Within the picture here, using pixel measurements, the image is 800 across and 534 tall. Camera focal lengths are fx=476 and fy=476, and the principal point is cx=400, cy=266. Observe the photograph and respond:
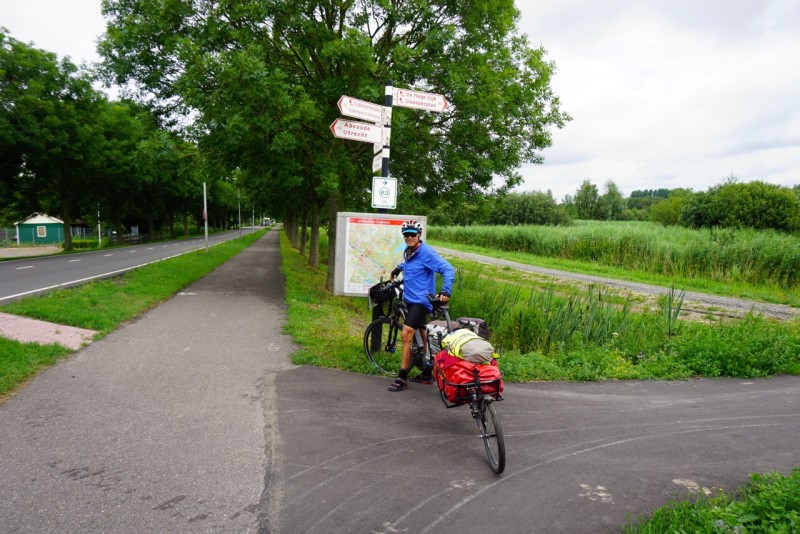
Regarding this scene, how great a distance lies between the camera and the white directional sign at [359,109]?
20.9 ft

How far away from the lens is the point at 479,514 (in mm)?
3006

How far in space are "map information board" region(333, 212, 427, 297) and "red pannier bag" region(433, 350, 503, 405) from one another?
10.1ft

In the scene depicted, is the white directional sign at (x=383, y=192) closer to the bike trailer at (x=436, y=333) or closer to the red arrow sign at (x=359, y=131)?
the red arrow sign at (x=359, y=131)

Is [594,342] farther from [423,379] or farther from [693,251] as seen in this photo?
[693,251]

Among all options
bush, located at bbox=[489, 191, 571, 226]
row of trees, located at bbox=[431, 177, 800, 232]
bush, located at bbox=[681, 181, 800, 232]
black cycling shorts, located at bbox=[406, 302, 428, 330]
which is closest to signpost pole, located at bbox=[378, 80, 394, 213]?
black cycling shorts, located at bbox=[406, 302, 428, 330]

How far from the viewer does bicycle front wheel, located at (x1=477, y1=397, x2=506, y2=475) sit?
345cm

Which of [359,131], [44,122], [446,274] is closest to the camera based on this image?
[446,274]

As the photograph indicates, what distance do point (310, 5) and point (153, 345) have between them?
7.98m

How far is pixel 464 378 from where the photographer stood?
12.9 ft

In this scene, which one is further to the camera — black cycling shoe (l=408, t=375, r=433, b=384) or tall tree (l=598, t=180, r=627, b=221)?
tall tree (l=598, t=180, r=627, b=221)

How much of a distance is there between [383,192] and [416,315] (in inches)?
82.1

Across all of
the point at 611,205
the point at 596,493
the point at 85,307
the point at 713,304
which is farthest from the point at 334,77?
the point at 611,205

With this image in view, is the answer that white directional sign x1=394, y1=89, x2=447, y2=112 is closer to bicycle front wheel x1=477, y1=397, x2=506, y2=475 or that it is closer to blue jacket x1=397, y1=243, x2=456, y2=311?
blue jacket x1=397, y1=243, x2=456, y2=311

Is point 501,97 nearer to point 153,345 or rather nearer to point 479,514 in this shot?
point 153,345
